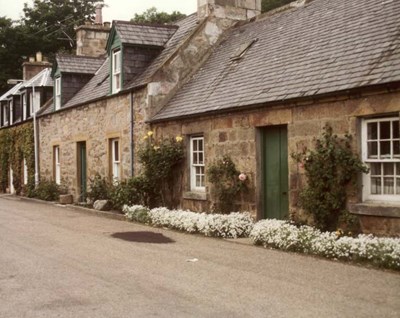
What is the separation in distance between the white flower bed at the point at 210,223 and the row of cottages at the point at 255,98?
804 mm

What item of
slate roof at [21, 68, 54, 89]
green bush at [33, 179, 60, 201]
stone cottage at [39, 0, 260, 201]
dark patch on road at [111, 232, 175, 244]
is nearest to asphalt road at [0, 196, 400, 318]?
dark patch on road at [111, 232, 175, 244]

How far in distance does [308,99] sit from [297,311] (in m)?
6.35

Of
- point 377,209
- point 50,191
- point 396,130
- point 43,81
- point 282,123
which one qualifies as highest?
point 43,81

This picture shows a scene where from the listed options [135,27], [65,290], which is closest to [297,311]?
[65,290]

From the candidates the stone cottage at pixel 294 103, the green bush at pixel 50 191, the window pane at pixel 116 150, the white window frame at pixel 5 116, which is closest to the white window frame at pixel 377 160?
the stone cottage at pixel 294 103

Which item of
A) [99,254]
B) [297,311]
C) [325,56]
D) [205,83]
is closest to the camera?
[297,311]

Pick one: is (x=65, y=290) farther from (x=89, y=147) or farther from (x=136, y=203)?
(x=89, y=147)

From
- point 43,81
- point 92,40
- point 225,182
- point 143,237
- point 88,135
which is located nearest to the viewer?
point 143,237

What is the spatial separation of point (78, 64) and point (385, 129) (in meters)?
18.7

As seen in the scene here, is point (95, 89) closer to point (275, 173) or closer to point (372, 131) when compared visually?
point (275, 173)

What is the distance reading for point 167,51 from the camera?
19.6 meters

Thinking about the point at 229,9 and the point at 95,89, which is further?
the point at 95,89

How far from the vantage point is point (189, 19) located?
21.3 meters

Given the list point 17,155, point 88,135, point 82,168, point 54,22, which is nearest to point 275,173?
point 88,135
